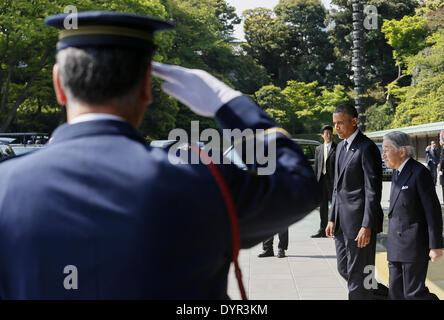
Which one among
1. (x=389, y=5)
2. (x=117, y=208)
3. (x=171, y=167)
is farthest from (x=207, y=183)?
(x=389, y=5)

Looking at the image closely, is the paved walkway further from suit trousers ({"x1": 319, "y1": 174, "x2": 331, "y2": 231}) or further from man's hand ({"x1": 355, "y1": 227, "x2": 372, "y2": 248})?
man's hand ({"x1": 355, "y1": 227, "x2": 372, "y2": 248})

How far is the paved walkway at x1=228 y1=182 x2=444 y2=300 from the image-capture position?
6352 millimetres

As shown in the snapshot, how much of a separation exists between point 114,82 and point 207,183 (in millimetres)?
300

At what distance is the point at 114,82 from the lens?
4.36 feet

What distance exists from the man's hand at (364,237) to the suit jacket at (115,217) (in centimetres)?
410

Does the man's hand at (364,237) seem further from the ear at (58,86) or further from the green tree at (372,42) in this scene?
the green tree at (372,42)

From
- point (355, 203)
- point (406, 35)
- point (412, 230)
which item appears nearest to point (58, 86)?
point (412, 230)

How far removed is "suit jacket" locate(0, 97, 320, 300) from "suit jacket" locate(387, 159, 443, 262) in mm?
3598

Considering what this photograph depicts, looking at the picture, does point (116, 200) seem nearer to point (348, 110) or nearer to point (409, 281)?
point (409, 281)

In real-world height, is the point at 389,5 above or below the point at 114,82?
above

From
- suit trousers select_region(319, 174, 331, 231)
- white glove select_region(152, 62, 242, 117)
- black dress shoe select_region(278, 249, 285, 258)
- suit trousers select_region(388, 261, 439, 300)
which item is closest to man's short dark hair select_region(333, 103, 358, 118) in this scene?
suit trousers select_region(388, 261, 439, 300)
